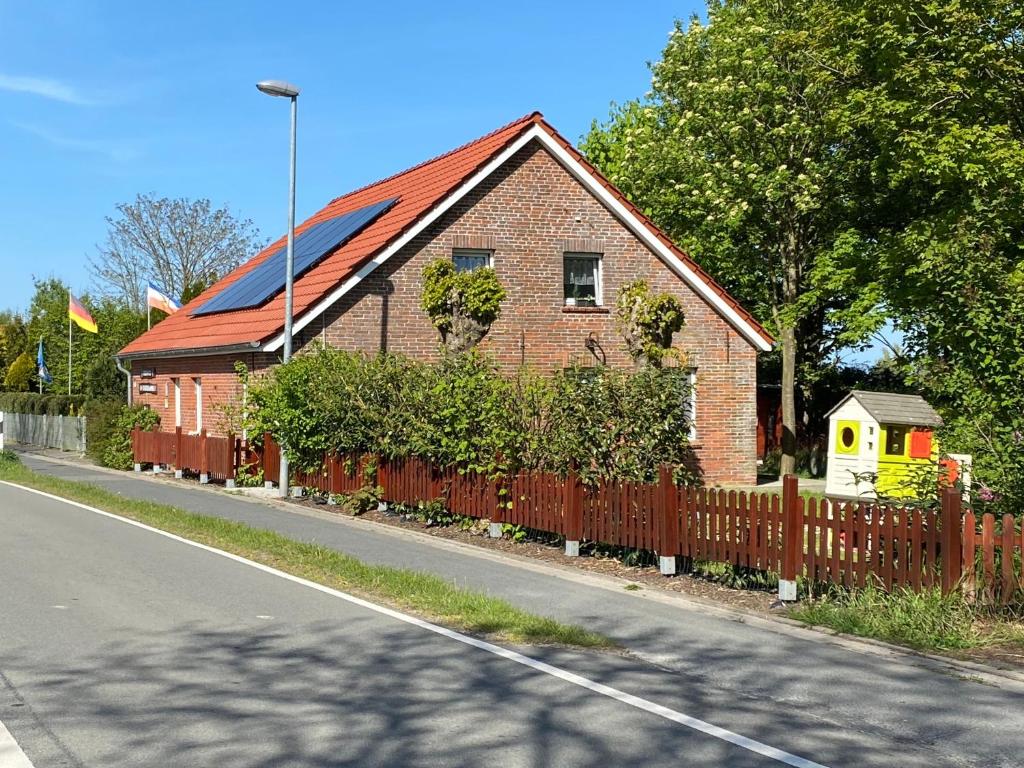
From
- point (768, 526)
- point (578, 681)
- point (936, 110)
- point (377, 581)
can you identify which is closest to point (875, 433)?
point (936, 110)

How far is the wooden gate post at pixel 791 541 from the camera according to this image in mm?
10211

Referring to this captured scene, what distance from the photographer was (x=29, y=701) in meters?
6.40

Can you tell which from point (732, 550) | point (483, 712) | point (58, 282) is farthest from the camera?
point (58, 282)

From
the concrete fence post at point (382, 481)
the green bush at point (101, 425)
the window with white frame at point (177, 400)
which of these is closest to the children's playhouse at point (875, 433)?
the concrete fence post at point (382, 481)

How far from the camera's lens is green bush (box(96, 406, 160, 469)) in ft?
93.9

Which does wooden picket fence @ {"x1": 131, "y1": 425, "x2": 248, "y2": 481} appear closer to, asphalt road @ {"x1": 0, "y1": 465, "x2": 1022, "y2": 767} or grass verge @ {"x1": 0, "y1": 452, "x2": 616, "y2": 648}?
grass verge @ {"x1": 0, "y1": 452, "x2": 616, "y2": 648}

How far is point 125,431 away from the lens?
2888 centimetres

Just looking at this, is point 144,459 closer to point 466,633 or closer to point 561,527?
point 561,527

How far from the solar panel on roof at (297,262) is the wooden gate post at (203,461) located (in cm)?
314

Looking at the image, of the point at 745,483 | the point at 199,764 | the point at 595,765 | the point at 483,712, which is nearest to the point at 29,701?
the point at 199,764

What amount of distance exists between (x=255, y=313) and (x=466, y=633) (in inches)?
665

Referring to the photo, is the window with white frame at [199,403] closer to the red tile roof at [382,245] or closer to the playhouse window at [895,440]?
the red tile roof at [382,245]

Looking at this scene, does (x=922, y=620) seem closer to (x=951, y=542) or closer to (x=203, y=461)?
(x=951, y=542)

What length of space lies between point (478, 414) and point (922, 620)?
767cm
